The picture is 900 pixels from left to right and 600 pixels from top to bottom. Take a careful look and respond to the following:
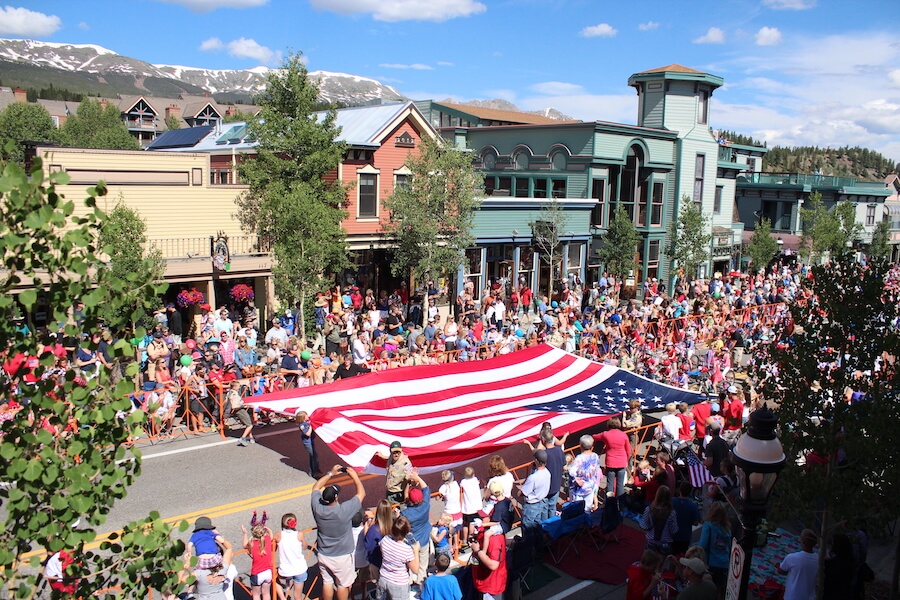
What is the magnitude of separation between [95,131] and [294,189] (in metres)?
69.6

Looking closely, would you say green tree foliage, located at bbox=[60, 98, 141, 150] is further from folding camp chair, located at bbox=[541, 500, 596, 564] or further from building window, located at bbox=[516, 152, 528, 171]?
folding camp chair, located at bbox=[541, 500, 596, 564]

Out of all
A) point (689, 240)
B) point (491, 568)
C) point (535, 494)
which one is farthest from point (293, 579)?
point (689, 240)

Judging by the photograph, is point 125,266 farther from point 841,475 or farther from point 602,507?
point 841,475

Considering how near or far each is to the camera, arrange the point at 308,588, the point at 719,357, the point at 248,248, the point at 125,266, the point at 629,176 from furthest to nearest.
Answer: the point at 629,176 → the point at 248,248 → the point at 719,357 → the point at 125,266 → the point at 308,588

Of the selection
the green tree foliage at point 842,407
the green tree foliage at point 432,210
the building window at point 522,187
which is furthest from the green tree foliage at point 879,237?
the green tree foliage at point 842,407

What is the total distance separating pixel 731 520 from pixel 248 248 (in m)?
19.1

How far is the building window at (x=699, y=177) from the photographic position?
42719 millimetres

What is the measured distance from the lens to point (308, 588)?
10.1 meters

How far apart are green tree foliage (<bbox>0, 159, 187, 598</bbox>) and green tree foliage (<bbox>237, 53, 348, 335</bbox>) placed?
17617mm

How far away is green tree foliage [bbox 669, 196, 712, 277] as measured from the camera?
3875 centimetres

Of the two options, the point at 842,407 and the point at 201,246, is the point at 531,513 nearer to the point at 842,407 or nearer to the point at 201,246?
the point at 842,407

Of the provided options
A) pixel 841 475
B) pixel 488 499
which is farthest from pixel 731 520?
pixel 488 499

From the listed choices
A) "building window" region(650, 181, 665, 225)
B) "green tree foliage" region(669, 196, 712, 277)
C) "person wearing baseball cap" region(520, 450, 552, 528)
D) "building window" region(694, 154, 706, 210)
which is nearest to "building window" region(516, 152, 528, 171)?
"building window" region(650, 181, 665, 225)

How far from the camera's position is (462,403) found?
47.3 feet
